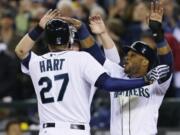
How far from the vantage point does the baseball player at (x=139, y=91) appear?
7062 mm

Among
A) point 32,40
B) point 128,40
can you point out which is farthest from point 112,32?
point 32,40

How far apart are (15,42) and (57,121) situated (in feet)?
17.5

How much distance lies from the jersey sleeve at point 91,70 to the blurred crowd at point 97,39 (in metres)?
3.65

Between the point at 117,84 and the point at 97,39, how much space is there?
5401 mm

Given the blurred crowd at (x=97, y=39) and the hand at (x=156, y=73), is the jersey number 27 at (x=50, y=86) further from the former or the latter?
the blurred crowd at (x=97, y=39)

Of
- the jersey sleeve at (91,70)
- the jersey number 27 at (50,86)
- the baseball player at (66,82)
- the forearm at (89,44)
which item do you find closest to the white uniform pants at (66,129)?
the baseball player at (66,82)

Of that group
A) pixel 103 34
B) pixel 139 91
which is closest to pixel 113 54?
pixel 103 34

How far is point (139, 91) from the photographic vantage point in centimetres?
727

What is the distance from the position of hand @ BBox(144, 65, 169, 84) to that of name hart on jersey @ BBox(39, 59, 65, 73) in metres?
0.78

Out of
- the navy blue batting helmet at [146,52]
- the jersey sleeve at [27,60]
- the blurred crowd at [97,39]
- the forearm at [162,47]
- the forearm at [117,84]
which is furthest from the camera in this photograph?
the blurred crowd at [97,39]

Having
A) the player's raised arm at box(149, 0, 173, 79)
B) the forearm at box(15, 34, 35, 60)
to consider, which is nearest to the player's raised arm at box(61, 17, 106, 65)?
the forearm at box(15, 34, 35, 60)

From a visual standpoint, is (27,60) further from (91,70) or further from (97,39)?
(97,39)

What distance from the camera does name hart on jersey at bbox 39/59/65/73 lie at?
6.82 metres

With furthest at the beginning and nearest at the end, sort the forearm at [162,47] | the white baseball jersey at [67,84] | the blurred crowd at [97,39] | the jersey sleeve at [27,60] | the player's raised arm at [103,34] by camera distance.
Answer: the blurred crowd at [97,39] < the player's raised arm at [103,34] < the jersey sleeve at [27,60] < the forearm at [162,47] < the white baseball jersey at [67,84]
